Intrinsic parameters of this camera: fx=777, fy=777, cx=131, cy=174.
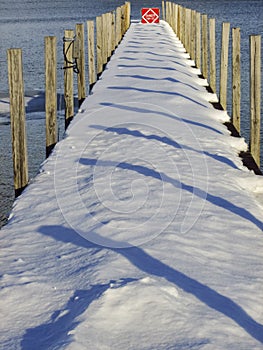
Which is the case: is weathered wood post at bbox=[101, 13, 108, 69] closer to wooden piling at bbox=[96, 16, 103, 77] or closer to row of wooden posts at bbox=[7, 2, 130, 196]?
wooden piling at bbox=[96, 16, 103, 77]

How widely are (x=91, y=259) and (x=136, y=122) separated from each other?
4987 mm

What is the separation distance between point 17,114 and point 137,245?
9.74ft

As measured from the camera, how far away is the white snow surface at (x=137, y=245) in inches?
170

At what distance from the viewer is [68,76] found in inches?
468

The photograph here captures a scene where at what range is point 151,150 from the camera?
8547 mm

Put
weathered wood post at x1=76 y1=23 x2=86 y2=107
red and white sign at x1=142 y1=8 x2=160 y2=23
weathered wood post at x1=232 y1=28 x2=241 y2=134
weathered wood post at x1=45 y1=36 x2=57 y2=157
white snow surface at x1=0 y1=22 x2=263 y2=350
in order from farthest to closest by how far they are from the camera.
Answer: red and white sign at x1=142 y1=8 x2=160 y2=23
weathered wood post at x1=76 y1=23 x2=86 y2=107
weathered wood post at x1=232 y1=28 x2=241 y2=134
weathered wood post at x1=45 y1=36 x2=57 y2=157
white snow surface at x1=0 y1=22 x2=263 y2=350

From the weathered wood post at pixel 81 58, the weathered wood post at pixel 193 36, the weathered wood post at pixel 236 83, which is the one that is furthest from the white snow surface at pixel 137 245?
the weathered wood post at pixel 193 36

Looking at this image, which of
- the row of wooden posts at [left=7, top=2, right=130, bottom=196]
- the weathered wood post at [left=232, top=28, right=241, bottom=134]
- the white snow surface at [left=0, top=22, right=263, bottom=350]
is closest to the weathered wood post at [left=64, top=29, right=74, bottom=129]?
the row of wooden posts at [left=7, top=2, right=130, bottom=196]

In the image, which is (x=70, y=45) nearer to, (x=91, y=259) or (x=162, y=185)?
(x=162, y=185)

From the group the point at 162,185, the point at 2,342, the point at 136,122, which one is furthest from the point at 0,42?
the point at 2,342

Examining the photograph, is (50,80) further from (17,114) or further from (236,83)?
(236,83)

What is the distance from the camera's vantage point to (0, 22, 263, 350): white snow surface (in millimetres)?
4324

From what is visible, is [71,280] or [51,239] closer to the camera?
[71,280]

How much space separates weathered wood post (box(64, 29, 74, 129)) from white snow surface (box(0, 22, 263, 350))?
2.00 meters
